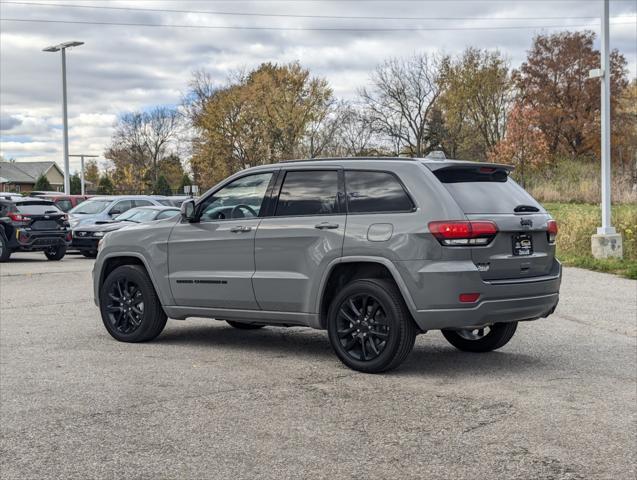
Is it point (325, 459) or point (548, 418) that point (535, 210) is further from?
point (325, 459)

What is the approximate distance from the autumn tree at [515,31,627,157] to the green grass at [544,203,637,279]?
4399cm

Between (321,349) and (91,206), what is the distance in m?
19.1

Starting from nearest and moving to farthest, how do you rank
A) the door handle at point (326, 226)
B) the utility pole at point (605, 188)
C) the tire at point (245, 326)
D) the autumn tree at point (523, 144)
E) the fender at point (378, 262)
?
the fender at point (378, 262), the door handle at point (326, 226), the tire at point (245, 326), the utility pole at point (605, 188), the autumn tree at point (523, 144)

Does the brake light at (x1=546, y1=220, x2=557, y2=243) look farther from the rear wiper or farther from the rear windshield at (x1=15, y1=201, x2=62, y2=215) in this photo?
the rear windshield at (x1=15, y1=201, x2=62, y2=215)

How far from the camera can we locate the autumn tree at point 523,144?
→ 50000 mm

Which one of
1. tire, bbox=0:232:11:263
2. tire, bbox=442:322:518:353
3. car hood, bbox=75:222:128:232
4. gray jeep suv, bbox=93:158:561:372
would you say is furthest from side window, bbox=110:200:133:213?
tire, bbox=442:322:518:353

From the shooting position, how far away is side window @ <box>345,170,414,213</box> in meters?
7.32

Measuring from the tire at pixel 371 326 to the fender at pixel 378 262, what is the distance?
10cm

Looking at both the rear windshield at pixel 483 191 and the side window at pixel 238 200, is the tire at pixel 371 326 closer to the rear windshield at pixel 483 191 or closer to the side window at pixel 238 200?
the rear windshield at pixel 483 191

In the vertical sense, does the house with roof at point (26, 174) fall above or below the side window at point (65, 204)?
above

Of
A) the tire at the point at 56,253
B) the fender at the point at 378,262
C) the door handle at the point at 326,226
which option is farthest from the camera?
the tire at the point at 56,253

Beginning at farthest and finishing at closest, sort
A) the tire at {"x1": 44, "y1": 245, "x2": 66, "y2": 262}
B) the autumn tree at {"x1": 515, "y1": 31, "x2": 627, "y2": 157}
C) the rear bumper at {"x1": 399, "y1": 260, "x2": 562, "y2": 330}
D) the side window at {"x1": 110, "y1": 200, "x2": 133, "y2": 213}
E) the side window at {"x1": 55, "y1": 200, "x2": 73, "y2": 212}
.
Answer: the autumn tree at {"x1": 515, "y1": 31, "x2": 627, "y2": 157}
the side window at {"x1": 55, "y1": 200, "x2": 73, "y2": 212}
the side window at {"x1": 110, "y1": 200, "x2": 133, "y2": 213}
the tire at {"x1": 44, "y1": 245, "x2": 66, "y2": 262}
the rear bumper at {"x1": 399, "y1": 260, "x2": 562, "y2": 330}

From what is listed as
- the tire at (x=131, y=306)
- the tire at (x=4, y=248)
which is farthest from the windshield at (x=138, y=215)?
the tire at (x=131, y=306)

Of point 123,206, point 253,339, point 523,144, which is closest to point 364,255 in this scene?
point 253,339
